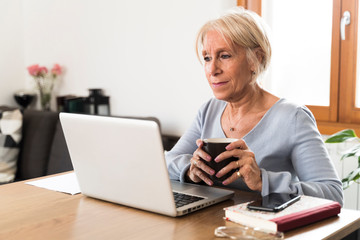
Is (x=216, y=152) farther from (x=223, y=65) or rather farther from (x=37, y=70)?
(x=37, y=70)

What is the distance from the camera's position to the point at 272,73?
269 centimetres

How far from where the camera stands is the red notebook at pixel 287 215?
39.4 inches

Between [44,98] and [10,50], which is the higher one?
[10,50]

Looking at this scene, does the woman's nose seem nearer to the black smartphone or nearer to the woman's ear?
the woman's ear

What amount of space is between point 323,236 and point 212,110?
867mm

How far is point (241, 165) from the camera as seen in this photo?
1247 millimetres

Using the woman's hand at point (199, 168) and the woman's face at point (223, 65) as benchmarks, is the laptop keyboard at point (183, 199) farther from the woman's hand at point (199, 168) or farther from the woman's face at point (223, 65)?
the woman's face at point (223, 65)

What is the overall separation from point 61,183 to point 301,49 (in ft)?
5.29

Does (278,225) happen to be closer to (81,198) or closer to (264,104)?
(81,198)

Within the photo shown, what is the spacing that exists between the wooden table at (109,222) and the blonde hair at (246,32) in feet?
1.66

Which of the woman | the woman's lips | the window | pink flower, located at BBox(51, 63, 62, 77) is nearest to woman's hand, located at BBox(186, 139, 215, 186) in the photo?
the woman

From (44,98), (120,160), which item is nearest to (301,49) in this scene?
(120,160)

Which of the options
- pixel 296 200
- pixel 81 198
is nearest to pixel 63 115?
pixel 81 198

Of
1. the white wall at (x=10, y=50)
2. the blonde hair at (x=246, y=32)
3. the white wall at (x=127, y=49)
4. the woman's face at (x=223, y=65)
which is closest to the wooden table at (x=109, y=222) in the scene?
the woman's face at (x=223, y=65)
